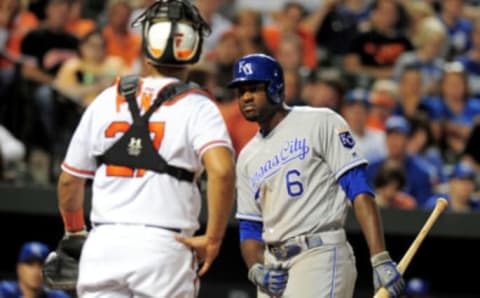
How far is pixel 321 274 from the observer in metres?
5.56

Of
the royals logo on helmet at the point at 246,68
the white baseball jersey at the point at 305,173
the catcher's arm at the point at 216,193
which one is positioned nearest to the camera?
the catcher's arm at the point at 216,193

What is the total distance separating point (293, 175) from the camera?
565 cm

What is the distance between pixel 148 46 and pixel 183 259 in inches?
39.0

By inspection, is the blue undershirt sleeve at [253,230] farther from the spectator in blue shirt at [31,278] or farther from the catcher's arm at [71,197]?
the spectator in blue shirt at [31,278]

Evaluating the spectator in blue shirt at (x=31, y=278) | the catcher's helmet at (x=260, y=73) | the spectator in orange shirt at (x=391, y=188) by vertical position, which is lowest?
the spectator in blue shirt at (x=31, y=278)

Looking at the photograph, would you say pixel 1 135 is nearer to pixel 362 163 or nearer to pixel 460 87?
pixel 460 87

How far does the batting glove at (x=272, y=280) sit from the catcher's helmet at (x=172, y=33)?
1.10 m

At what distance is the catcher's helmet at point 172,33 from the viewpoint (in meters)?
5.27

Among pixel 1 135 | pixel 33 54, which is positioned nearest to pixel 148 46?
pixel 1 135

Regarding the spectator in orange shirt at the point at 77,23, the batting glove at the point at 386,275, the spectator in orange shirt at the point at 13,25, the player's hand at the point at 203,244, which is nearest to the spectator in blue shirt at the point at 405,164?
the spectator in orange shirt at the point at 77,23

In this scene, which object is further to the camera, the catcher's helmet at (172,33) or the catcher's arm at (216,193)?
the catcher's helmet at (172,33)

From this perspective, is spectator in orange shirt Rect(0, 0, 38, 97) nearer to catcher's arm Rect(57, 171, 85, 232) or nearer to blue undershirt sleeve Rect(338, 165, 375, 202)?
catcher's arm Rect(57, 171, 85, 232)

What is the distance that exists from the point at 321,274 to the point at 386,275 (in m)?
0.45

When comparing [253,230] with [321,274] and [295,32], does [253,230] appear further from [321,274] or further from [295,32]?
[295,32]
